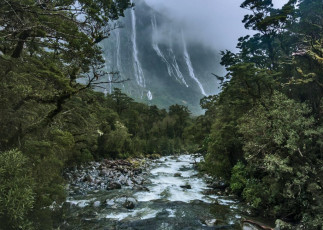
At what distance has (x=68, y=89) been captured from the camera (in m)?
10.5

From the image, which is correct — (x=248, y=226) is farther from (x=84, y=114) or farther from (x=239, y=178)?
(x=84, y=114)

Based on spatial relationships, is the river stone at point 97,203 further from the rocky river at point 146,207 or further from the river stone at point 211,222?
the river stone at point 211,222

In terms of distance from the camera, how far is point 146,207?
16766 mm

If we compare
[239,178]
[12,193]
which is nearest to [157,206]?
[239,178]

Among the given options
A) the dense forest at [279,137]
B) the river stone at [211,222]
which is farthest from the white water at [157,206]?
the dense forest at [279,137]

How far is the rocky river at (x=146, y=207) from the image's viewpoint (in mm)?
13398

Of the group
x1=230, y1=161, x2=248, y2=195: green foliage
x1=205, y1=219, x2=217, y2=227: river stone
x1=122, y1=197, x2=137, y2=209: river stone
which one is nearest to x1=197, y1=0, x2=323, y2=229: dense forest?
x1=230, y1=161, x2=248, y2=195: green foliage

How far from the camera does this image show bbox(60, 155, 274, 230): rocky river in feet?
44.0

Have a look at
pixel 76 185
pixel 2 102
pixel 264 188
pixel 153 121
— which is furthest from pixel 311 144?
pixel 153 121

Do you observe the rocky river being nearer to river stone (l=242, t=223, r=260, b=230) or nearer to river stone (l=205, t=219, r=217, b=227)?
river stone (l=205, t=219, r=217, b=227)

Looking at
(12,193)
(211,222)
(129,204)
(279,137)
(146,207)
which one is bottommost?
(146,207)

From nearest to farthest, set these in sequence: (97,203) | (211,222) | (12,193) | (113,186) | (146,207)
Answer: (12,193) → (211,222) → (146,207) → (97,203) → (113,186)

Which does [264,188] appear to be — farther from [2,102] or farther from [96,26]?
[2,102]

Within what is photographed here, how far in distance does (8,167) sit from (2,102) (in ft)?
10.6
